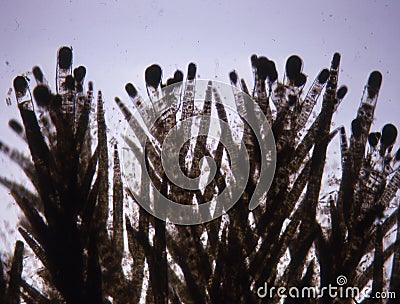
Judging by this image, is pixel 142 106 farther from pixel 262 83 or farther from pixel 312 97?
pixel 312 97

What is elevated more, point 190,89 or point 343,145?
point 190,89

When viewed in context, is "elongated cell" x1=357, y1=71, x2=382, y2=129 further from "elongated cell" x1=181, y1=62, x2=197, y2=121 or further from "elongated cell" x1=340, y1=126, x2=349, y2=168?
"elongated cell" x1=181, y1=62, x2=197, y2=121

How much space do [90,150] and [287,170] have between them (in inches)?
87.7

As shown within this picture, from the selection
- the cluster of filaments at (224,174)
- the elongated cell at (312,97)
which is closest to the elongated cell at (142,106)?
the cluster of filaments at (224,174)

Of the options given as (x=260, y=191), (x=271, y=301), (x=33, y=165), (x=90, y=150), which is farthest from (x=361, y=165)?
(x=33, y=165)

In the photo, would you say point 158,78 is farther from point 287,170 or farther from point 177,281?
point 177,281

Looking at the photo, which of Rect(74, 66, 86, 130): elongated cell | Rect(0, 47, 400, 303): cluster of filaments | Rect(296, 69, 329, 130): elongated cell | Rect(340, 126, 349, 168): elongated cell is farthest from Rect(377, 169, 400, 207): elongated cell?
Rect(74, 66, 86, 130): elongated cell

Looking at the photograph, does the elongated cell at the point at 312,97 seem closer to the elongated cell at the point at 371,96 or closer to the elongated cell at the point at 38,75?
the elongated cell at the point at 371,96

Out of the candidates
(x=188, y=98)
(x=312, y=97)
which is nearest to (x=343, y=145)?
(x=312, y=97)

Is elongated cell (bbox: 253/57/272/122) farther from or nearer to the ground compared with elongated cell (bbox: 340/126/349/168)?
farther from the ground

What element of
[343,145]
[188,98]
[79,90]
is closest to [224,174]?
[188,98]

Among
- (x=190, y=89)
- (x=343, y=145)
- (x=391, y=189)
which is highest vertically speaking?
(x=190, y=89)

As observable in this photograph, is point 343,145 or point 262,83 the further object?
point 343,145

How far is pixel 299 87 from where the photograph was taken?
6.50 metres
